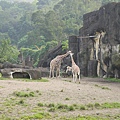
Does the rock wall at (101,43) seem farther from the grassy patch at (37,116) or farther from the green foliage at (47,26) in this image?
the green foliage at (47,26)

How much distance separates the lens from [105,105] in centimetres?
1288

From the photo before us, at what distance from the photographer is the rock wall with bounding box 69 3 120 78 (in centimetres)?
3394

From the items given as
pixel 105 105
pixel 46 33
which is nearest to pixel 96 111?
pixel 105 105

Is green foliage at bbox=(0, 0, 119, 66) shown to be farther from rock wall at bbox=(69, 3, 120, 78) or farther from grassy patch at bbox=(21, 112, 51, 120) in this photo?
grassy patch at bbox=(21, 112, 51, 120)

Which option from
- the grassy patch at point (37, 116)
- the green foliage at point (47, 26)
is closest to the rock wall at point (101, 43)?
the grassy patch at point (37, 116)

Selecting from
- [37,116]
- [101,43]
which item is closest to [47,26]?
[101,43]

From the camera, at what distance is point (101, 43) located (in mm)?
39062

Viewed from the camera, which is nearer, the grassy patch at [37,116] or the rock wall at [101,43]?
the grassy patch at [37,116]

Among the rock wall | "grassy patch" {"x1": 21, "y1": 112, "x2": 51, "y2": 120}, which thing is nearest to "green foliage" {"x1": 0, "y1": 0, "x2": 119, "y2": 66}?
the rock wall

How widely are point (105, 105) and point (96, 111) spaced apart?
56.3 inches

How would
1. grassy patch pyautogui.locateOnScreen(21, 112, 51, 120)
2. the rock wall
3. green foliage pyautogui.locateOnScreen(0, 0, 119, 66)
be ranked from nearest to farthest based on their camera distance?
grassy patch pyautogui.locateOnScreen(21, 112, 51, 120), the rock wall, green foliage pyautogui.locateOnScreen(0, 0, 119, 66)

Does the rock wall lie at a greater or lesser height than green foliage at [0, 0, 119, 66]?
lesser

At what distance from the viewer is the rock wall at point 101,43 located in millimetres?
33938

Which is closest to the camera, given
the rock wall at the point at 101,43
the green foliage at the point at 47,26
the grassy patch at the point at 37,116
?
the grassy patch at the point at 37,116
